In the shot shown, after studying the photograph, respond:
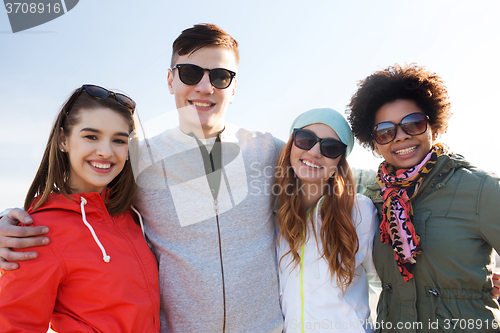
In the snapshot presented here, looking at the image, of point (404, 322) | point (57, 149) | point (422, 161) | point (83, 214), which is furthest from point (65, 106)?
point (404, 322)

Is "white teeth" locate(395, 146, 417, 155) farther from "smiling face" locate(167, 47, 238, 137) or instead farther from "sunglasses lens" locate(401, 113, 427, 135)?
"smiling face" locate(167, 47, 238, 137)

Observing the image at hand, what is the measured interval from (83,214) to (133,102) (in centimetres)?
103

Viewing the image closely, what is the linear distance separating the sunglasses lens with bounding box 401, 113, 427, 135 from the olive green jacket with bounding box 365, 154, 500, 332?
291 mm

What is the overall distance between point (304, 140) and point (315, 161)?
0.21 m

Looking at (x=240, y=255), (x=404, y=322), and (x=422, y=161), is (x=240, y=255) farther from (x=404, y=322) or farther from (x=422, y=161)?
(x=422, y=161)

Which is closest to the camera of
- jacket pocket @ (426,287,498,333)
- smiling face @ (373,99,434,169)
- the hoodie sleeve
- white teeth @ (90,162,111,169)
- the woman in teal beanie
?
the hoodie sleeve

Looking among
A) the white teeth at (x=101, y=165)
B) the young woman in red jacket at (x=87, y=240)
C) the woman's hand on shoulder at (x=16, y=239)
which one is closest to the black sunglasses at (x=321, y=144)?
the young woman in red jacket at (x=87, y=240)

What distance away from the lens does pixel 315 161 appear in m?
2.58

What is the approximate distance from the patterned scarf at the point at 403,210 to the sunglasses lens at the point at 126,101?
224 cm

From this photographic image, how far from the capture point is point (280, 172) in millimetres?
2756

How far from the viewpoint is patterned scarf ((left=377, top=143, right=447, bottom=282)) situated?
2.21 metres

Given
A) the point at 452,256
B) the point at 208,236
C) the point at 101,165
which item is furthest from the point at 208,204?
the point at 452,256

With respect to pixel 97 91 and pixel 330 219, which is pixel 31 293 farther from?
pixel 330 219

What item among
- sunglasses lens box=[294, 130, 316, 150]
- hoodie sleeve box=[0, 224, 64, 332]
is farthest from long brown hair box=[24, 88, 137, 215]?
sunglasses lens box=[294, 130, 316, 150]
